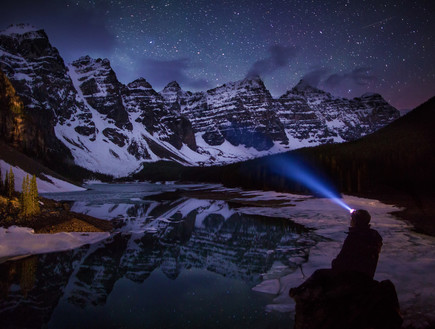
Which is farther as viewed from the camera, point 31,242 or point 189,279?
point 31,242

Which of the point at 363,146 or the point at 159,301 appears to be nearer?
the point at 159,301

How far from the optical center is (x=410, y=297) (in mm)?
9039

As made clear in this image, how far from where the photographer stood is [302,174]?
222 ft

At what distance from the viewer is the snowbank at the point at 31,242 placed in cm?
1476

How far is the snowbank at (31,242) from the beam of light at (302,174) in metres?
42.9

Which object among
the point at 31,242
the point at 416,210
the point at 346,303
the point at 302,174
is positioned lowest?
the point at 416,210

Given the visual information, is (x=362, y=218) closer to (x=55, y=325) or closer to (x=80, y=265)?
(x=55, y=325)

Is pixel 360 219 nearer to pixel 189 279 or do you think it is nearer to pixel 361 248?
pixel 361 248

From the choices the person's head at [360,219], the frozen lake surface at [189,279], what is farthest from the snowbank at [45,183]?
the person's head at [360,219]

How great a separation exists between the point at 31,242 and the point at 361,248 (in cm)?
1639

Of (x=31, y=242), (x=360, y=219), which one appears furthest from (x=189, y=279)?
(x=31, y=242)

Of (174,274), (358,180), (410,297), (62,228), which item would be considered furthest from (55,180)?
(410,297)

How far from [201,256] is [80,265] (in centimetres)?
572

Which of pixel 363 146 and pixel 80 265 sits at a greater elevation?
pixel 363 146
